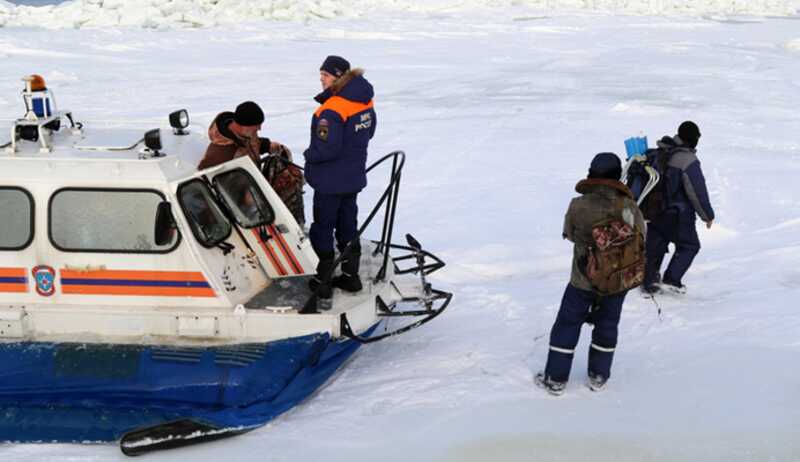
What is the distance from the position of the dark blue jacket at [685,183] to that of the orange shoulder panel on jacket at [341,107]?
268 centimetres

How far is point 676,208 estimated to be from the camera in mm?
6785

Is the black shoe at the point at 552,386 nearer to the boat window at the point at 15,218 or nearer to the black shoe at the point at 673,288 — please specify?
the black shoe at the point at 673,288

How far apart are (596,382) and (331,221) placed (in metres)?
1.94

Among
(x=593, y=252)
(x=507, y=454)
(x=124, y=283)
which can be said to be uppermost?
(x=593, y=252)

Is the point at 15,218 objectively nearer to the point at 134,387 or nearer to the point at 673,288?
the point at 134,387

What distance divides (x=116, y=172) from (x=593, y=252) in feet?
9.21

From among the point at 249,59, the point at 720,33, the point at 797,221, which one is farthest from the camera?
the point at 720,33

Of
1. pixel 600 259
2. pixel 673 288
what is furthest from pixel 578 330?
pixel 673 288

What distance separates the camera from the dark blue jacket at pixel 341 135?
5348 mm

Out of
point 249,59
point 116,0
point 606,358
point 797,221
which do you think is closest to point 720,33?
point 249,59

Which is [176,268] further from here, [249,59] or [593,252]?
[249,59]

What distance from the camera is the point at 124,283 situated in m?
5.29

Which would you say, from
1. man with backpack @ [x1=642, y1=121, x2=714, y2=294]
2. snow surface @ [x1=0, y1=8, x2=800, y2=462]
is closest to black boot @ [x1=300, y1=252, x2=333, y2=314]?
snow surface @ [x1=0, y1=8, x2=800, y2=462]

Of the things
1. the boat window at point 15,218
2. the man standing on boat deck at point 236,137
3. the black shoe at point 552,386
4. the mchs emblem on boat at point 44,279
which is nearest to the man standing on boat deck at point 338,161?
the man standing on boat deck at point 236,137
